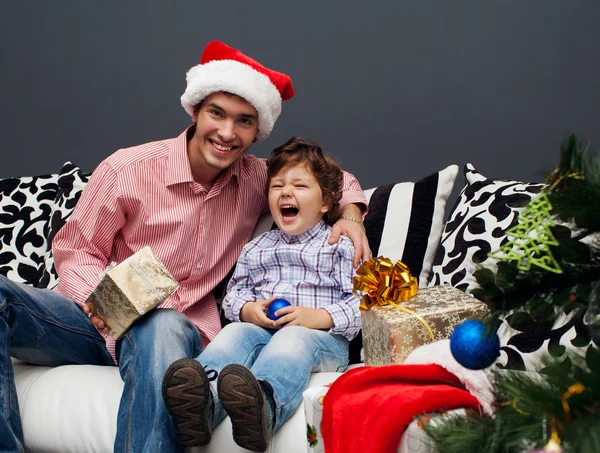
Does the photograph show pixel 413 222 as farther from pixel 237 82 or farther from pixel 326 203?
pixel 237 82

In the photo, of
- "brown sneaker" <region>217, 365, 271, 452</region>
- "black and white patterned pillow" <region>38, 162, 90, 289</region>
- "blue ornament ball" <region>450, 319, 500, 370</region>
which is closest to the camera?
"blue ornament ball" <region>450, 319, 500, 370</region>

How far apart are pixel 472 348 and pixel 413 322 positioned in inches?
21.2

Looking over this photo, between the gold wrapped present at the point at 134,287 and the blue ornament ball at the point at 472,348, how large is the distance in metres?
0.85

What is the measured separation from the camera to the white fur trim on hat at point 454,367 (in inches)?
40.3

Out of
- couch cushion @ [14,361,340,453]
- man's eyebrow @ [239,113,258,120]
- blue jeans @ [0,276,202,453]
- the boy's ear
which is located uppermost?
man's eyebrow @ [239,113,258,120]

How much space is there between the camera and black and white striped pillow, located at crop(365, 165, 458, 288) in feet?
6.87

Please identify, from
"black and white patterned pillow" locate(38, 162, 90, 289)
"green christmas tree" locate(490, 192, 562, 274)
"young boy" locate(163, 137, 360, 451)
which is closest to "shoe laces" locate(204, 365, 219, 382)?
"young boy" locate(163, 137, 360, 451)

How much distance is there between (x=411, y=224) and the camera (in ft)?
7.00

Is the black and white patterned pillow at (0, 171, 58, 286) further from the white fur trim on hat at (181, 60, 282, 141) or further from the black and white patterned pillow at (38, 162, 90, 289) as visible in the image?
the white fur trim on hat at (181, 60, 282, 141)

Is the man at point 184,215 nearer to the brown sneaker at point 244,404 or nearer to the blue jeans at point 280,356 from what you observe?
the blue jeans at point 280,356

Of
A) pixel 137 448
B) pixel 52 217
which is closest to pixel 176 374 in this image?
pixel 137 448

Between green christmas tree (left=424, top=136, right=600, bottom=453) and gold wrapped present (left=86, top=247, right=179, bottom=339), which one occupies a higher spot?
green christmas tree (left=424, top=136, right=600, bottom=453)

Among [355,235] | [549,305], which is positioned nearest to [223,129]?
[355,235]

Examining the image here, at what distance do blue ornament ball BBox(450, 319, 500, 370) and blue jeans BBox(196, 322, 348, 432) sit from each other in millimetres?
620
